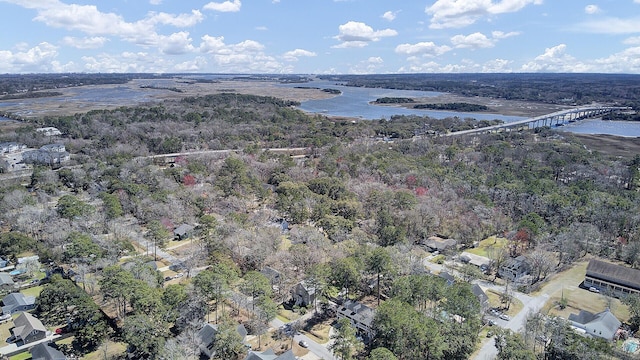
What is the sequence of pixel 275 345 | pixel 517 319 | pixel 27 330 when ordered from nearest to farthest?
pixel 27 330 < pixel 275 345 < pixel 517 319

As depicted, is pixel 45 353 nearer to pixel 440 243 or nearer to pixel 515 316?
pixel 515 316

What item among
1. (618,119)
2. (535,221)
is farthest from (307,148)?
(618,119)

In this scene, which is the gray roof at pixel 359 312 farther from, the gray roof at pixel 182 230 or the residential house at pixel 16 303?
the residential house at pixel 16 303

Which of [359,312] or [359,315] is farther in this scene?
[359,312]

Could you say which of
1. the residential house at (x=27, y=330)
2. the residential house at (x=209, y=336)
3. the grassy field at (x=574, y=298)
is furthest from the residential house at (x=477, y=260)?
the residential house at (x=27, y=330)

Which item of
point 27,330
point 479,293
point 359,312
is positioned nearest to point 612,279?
point 479,293
